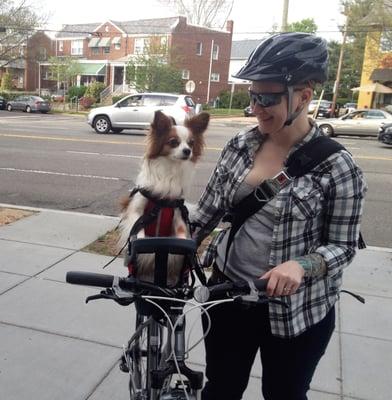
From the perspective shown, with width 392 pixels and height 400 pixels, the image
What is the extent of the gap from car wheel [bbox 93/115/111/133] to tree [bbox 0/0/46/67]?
1012 inches

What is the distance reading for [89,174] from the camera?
1060 cm

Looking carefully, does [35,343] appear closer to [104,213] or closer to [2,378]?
[2,378]

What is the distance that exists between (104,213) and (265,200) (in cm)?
590

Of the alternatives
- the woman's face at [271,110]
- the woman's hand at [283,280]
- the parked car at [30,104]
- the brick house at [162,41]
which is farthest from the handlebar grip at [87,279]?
the brick house at [162,41]

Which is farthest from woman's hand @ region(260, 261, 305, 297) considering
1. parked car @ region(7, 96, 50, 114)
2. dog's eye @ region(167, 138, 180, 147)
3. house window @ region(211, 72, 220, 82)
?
house window @ region(211, 72, 220, 82)

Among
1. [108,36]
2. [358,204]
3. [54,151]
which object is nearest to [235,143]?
[358,204]

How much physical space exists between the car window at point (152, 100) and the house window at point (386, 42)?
1755 centimetres

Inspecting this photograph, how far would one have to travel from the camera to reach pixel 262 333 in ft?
6.80

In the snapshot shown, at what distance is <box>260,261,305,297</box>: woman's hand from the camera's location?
5.23 ft

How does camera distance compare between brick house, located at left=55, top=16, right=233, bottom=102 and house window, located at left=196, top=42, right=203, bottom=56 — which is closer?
brick house, located at left=55, top=16, right=233, bottom=102

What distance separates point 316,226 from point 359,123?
22.3m

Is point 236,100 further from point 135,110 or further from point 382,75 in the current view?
point 135,110

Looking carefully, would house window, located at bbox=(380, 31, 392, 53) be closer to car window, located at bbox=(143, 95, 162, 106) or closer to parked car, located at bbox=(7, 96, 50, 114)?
car window, located at bbox=(143, 95, 162, 106)

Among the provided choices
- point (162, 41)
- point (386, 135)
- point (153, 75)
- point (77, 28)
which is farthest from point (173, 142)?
point (77, 28)
